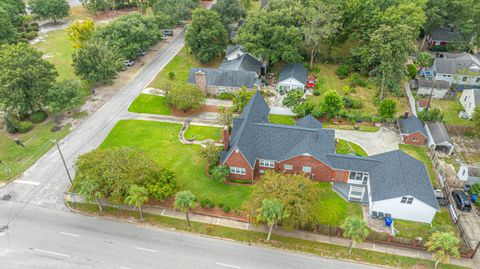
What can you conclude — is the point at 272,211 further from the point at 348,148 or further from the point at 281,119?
the point at 281,119

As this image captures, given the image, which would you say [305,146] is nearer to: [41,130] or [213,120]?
[213,120]

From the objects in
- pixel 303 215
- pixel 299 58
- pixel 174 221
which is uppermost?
pixel 299 58

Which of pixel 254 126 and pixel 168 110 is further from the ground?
pixel 254 126

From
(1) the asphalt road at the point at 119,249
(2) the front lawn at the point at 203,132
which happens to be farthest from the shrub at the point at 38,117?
(2) the front lawn at the point at 203,132

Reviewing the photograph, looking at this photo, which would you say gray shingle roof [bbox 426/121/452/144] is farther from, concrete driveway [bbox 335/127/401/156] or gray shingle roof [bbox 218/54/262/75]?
gray shingle roof [bbox 218/54/262/75]

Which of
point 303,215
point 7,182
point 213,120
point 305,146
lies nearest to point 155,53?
point 213,120

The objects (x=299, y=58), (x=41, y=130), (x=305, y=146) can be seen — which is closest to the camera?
(x=305, y=146)
